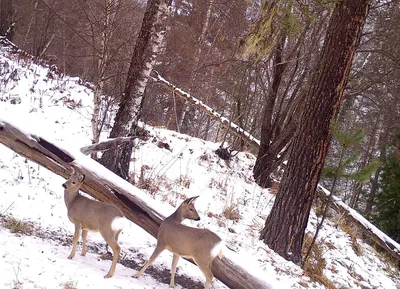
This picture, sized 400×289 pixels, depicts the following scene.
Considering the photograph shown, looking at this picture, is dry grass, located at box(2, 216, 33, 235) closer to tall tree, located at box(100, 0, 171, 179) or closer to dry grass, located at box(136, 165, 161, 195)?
tall tree, located at box(100, 0, 171, 179)

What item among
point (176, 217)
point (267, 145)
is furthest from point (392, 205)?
point (176, 217)

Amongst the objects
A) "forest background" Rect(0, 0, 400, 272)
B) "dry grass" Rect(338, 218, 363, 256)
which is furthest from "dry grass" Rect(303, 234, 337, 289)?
"dry grass" Rect(338, 218, 363, 256)

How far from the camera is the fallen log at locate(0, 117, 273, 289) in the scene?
532 centimetres

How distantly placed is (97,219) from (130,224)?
144 centimetres

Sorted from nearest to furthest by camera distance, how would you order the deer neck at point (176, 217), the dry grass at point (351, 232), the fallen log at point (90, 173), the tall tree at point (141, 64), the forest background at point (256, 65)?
the deer neck at point (176, 217) < the fallen log at point (90, 173) < the tall tree at point (141, 64) < the forest background at point (256, 65) < the dry grass at point (351, 232)

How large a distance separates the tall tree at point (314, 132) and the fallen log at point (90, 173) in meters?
2.33

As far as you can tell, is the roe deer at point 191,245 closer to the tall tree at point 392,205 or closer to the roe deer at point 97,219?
the roe deer at point 97,219

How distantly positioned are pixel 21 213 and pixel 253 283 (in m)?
2.84

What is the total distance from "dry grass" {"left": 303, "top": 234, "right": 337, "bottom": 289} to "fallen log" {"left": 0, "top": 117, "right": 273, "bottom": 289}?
8.77 feet

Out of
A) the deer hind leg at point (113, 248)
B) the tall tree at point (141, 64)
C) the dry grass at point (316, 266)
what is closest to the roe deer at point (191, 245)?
the deer hind leg at point (113, 248)

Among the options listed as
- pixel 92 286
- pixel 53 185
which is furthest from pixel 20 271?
pixel 53 185

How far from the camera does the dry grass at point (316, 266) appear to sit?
6480 millimetres

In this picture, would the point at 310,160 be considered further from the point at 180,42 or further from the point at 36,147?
the point at 180,42

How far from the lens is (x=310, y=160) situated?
21.6 ft
